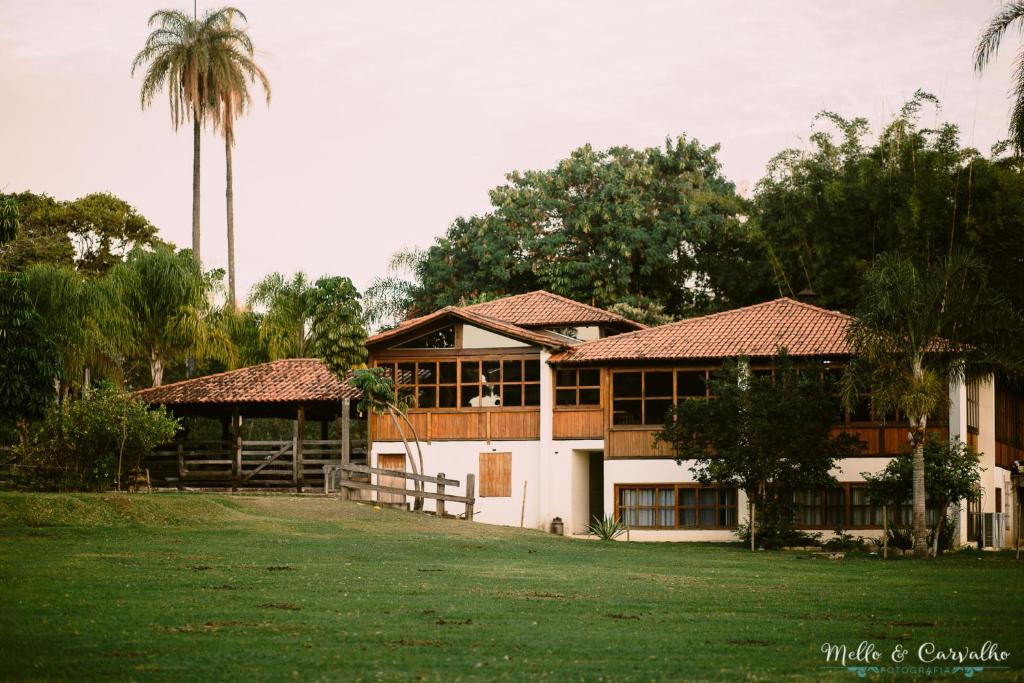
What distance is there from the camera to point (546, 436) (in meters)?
40.0

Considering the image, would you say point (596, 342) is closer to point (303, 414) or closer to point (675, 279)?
point (303, 414)

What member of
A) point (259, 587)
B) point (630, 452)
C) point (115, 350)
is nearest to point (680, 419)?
point (630, 452)

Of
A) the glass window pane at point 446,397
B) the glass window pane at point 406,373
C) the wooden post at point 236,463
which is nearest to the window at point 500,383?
the glass window pane at point 446,397

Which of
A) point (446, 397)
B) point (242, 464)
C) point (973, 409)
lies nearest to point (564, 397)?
point (446, 397)

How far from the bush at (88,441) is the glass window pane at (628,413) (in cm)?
1216

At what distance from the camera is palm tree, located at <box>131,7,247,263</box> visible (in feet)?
185

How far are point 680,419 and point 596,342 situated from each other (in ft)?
21.3

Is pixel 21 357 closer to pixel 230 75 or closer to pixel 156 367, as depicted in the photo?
pixel 156 367

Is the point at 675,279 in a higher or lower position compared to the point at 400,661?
higher

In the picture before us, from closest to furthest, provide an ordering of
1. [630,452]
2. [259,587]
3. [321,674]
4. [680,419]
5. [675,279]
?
[321,674]
[259,587]
[680,419]
[630,452]
[675,279]

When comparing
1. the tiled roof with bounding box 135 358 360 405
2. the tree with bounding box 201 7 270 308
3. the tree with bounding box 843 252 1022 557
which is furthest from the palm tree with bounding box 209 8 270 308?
the tree with bounding box 843 252 1022 557

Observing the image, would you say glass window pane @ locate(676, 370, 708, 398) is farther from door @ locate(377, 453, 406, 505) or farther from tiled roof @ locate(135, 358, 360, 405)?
tiled roof @ locate(135, 358, 360, 405)

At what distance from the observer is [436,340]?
4134cm

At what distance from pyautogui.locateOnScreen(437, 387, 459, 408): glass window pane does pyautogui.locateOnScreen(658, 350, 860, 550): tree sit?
855 cm
